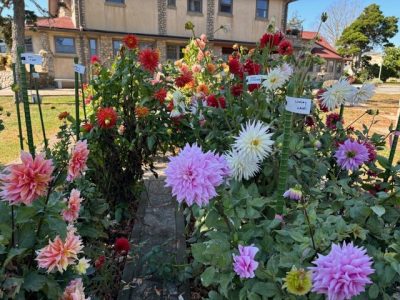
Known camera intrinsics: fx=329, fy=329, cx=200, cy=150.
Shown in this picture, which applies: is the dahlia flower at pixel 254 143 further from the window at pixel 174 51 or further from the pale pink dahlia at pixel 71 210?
the window at pixel 174 51

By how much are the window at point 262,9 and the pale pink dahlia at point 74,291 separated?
18.2 m

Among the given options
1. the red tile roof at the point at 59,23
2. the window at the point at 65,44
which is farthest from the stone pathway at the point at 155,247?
the window at the point at 65,44

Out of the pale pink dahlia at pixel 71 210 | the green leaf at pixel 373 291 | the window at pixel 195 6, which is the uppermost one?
the window at pixel 195 6

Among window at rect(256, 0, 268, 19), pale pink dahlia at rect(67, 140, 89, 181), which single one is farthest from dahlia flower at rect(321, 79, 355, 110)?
window at rect(256, 0, 268, 19)

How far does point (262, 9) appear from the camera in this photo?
56.7 ft

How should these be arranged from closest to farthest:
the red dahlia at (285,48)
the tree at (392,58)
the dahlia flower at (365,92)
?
1. the dahlia flower at (365,92)
2. the red dahlia at (285,48)
3. the tree at (392,58)

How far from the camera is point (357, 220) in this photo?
3.55 ft

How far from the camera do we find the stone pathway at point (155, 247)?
174 cm

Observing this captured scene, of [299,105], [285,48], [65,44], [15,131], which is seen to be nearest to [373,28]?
[65,44]

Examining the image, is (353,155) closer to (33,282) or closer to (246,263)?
(246,263)

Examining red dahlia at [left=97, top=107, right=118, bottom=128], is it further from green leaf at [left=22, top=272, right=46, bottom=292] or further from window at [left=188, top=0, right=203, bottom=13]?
window at [left=188, top=0, right=203, bottom=13]

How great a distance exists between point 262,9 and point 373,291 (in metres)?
18.4

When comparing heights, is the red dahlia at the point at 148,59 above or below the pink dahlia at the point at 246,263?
above

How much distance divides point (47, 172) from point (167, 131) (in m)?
1.38
